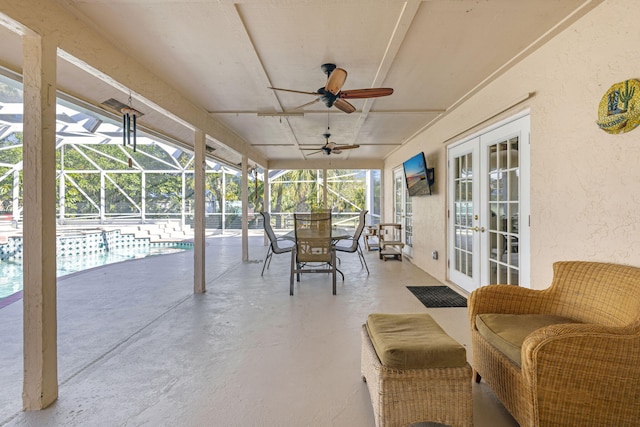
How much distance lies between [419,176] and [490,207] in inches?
77.9

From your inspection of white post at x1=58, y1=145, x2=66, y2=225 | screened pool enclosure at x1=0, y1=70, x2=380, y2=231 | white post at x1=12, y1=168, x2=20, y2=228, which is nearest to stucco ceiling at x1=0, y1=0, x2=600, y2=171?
screened pool enclosure at x1=0, y1=70, x2=380, y2=231

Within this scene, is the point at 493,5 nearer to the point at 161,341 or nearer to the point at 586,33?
the point at 586,33

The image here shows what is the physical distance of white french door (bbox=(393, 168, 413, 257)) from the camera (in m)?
6.84

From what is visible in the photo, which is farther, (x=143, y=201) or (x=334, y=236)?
(x=143, y=201)

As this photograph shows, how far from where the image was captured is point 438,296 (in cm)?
391

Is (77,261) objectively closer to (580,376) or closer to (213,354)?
(213,354)

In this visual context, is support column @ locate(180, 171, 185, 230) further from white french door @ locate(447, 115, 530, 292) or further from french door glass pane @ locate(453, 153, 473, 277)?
french door glass pane @ locate(453, 153, 473, 277)

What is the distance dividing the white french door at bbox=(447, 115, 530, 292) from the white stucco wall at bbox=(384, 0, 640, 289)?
0.20 m

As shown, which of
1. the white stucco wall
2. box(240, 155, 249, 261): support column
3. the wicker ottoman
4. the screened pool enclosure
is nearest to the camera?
the wicker ottoman

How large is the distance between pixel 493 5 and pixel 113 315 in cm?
428

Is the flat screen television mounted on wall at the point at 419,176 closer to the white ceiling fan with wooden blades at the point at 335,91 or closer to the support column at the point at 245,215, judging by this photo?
the white ceiling fan with wooden blades at the point at 335,91

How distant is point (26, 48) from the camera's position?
1753 mm

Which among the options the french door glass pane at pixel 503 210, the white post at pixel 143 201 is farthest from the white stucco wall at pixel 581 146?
the white post at pixel 143 201

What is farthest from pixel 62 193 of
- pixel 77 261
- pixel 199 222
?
pixel 199 222
